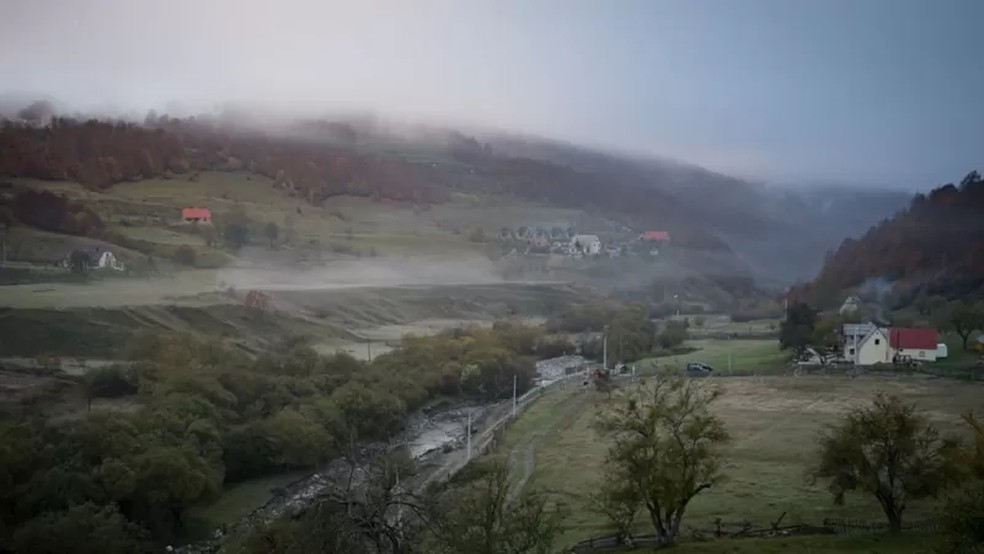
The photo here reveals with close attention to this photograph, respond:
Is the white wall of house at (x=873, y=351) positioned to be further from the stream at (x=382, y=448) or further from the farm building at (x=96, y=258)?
the farm building at (x=96, y=258)

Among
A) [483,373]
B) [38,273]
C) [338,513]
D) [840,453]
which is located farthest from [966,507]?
[38,273]

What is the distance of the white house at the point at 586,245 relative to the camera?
31.9m

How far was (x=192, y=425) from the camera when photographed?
16625mm

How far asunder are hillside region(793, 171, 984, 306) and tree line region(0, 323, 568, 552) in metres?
11.7

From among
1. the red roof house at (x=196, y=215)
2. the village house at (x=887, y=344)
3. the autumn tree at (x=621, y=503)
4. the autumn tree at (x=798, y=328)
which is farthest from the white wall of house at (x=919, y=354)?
the red roof house at (x=196, y=215)

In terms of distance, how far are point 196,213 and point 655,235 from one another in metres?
17.5

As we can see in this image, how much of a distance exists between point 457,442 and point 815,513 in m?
9.21

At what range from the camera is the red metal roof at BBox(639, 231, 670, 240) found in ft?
110

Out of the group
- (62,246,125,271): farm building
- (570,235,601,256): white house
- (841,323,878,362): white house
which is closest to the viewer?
(62,246,125,271): farm building

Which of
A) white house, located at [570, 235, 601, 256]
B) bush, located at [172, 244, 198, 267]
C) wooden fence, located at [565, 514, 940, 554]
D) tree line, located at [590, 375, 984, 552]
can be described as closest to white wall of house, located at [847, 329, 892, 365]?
white house, located at [570, 235, 601, 256]

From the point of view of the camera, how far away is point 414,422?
75.5 ft

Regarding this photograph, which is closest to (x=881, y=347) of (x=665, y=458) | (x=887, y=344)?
(x=887, y=344)

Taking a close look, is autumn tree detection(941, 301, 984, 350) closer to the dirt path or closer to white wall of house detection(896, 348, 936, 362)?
white wall of house detection(896, 348, 936, 362)

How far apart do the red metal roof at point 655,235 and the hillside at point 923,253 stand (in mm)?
Result: 5442
